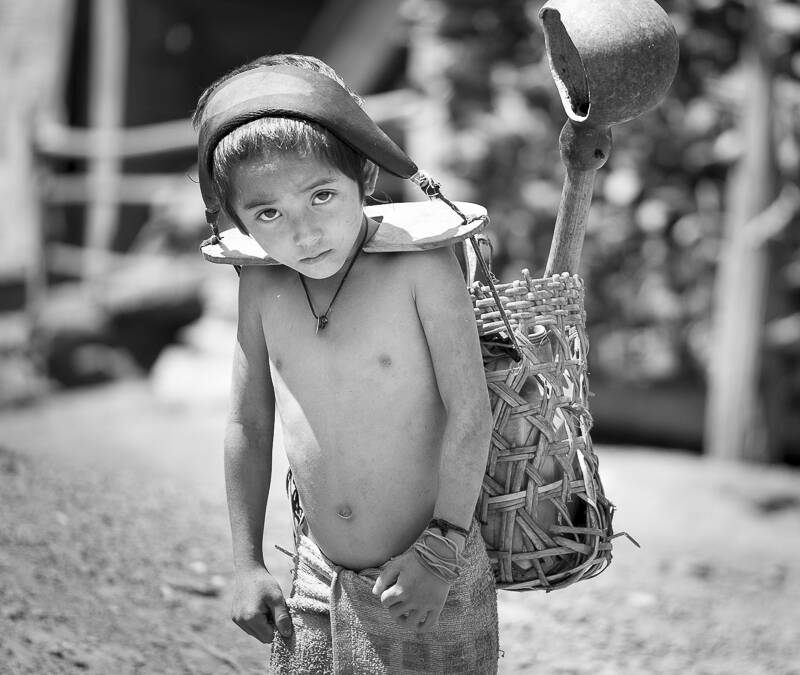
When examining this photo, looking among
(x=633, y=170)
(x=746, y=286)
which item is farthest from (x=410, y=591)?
(x=633, y=170)

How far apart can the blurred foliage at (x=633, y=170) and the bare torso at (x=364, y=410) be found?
3.39 m

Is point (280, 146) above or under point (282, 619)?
above

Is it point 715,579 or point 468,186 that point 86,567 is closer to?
point 715,579

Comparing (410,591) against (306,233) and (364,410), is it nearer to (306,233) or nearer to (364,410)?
(364,410)

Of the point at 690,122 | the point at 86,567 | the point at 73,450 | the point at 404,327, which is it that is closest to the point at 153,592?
the point at 86,567

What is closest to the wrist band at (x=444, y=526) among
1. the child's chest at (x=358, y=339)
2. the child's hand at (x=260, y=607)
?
the child's chest at (x=358, y=339)

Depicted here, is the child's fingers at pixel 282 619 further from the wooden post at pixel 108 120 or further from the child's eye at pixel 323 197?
the wooden post at pixel 108 120

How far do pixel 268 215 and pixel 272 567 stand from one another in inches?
63.3

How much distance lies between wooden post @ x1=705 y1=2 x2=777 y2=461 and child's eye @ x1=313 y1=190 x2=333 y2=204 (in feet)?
11.2

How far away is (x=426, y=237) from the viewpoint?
167cm

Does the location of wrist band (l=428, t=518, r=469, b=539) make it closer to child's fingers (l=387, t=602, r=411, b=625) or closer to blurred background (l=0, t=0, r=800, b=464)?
child's fingers (l=387, t=602, r=411, b=625)

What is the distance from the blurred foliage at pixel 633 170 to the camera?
4.89 m

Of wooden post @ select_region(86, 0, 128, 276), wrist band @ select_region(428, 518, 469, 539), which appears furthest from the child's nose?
wooden post @ select_region(86, 0, 128, 276)

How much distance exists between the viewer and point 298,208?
161 cm
